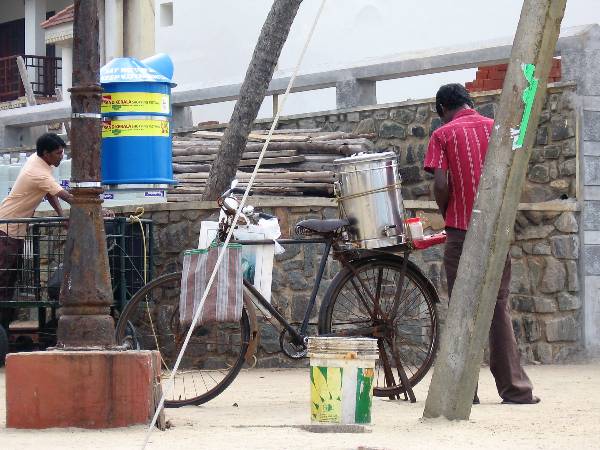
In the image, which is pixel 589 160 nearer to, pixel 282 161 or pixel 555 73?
pixel 555 73

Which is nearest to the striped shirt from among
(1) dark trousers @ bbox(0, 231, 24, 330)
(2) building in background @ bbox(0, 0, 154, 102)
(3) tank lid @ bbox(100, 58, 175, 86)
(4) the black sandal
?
(4) the black sandal

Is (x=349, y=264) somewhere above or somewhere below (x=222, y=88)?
below

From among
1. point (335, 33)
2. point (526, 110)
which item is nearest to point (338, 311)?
point (526, 110)

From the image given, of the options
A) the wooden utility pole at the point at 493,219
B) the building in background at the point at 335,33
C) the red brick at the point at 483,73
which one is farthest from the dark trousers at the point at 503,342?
the building in background at the point at 335,33

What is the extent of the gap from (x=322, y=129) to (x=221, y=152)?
2262 mm

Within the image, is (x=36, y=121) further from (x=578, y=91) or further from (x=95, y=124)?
(x=95, y=124)

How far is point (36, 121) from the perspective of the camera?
16438mm

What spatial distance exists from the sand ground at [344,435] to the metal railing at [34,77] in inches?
894

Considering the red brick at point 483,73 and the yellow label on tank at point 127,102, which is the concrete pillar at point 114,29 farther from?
the yellow label on tank at point 127,102

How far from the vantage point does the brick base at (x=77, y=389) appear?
260 inches

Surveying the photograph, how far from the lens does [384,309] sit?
26.7 feet

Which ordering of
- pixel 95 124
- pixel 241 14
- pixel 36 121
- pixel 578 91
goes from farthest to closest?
pixel 241 14, pixel 36 121, pixel 578 91, pixel 95 124

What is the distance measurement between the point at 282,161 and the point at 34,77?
20.0m

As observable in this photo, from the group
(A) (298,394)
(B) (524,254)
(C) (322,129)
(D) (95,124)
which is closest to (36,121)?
(C) (322,129)
